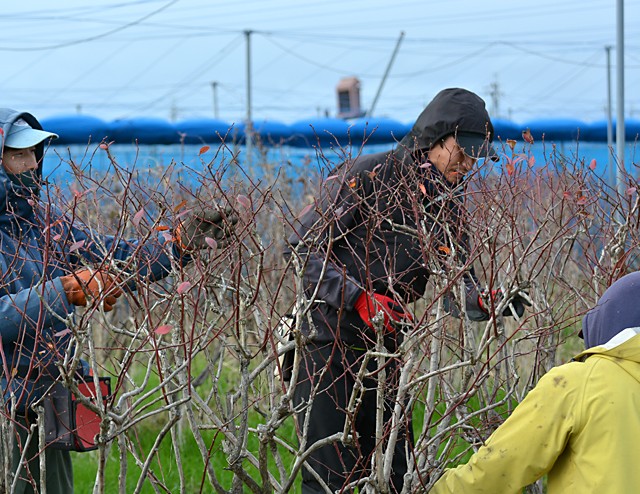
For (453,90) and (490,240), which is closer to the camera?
(490,240)

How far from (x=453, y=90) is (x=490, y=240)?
1.12m

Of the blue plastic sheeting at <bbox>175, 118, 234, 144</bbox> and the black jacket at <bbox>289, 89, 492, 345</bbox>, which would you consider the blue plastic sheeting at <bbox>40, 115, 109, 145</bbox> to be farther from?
the black jacket at <bbox>289, 89, 492, 345</bbox>

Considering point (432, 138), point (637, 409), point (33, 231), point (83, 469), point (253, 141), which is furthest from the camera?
point (253, 141)

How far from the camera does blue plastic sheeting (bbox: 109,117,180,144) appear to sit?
34.3 ft

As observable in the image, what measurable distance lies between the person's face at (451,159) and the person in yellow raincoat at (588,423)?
1.10 meters

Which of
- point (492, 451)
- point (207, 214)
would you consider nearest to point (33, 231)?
point (207, 214)

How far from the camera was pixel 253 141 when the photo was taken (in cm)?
896

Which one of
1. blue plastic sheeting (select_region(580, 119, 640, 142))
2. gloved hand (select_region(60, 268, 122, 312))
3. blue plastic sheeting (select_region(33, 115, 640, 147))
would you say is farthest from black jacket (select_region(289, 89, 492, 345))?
blue plastic sheeting (select_region(580, 119, 640, 142))

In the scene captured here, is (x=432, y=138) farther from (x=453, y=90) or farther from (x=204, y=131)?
(x=204, y=131)

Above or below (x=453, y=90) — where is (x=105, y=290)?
below

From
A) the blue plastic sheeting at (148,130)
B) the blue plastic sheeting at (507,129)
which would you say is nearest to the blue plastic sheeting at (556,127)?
the blue plastic sheeting at (507,129)

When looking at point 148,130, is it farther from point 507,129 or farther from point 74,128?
point 507,129

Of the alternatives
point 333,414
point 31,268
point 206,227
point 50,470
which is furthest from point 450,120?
point 50,470

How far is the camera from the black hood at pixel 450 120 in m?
3.50
